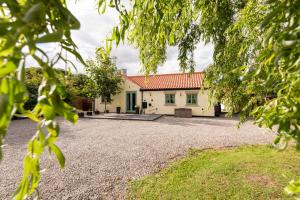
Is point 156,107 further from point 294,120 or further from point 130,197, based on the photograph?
point 294,120

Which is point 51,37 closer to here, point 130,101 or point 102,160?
point 102,160

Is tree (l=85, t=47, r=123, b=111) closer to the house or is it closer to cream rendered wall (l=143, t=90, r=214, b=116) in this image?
the house

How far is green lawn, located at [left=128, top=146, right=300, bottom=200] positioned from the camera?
457 centimetres

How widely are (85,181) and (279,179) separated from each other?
491 centimetres

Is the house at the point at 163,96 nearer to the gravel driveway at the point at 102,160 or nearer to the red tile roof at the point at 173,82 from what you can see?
the red tile roof at the point at 173,82

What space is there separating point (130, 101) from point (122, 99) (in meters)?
1.08

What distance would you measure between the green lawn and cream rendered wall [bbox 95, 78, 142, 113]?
59.5 ft

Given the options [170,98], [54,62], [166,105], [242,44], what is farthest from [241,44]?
[166,105]

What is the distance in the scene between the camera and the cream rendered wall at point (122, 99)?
25.2 meters

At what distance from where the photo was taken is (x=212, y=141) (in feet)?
33.0

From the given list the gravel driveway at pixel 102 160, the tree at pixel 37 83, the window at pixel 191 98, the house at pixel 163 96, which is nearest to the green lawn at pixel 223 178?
the gravel driveway at pixel 102 160

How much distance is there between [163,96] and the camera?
24016mm

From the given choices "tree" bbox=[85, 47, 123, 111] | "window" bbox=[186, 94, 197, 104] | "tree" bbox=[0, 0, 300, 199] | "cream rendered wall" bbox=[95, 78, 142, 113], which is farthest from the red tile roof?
"tree" bbox=[0, 0, 300, 199]

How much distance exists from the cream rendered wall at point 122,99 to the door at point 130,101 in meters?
0.38
